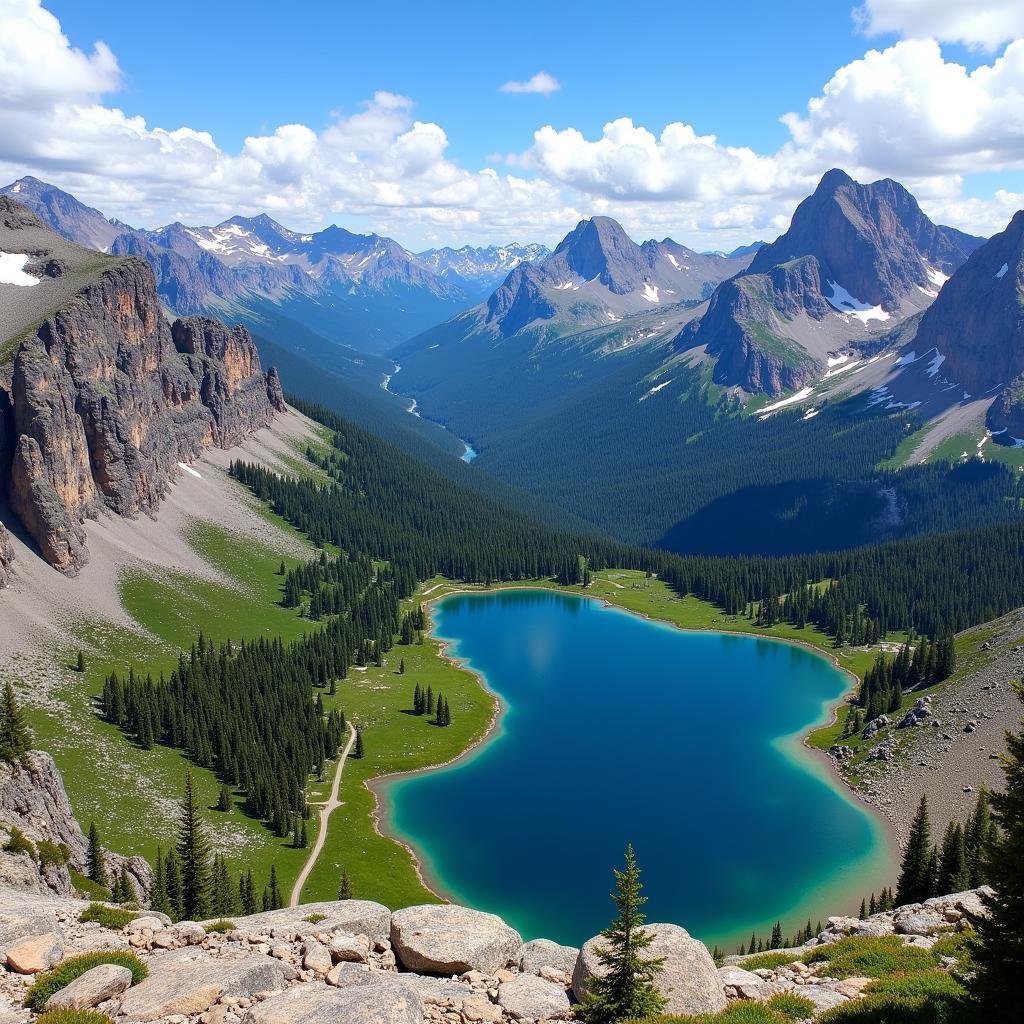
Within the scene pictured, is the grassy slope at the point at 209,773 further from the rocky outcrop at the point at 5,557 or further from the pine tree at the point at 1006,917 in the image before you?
the pine tree at the point at 1006,917

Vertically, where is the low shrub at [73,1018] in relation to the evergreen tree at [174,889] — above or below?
above

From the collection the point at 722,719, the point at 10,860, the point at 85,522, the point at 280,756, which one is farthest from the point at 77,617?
the point at 722,719

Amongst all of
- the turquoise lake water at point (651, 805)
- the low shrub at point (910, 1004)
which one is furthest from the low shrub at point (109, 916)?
the turquoise lake water at point (651, 805)

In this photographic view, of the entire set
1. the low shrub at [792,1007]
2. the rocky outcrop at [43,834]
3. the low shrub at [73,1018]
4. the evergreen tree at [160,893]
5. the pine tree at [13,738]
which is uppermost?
the low shrub at [73,1018]

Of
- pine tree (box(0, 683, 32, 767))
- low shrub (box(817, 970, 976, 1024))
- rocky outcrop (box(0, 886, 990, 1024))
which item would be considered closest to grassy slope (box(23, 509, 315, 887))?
pine tree (box(0, 683, 32, 767))

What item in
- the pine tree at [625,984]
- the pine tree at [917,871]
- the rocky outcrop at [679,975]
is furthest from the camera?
the pine tree at [917,871]

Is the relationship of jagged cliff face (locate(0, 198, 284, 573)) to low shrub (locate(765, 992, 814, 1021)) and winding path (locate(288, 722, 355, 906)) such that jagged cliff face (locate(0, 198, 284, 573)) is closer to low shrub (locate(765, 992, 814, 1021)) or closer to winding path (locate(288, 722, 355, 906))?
winding path (locate(288, 722, 355, 906))

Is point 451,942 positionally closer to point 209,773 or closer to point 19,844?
point 19,844
